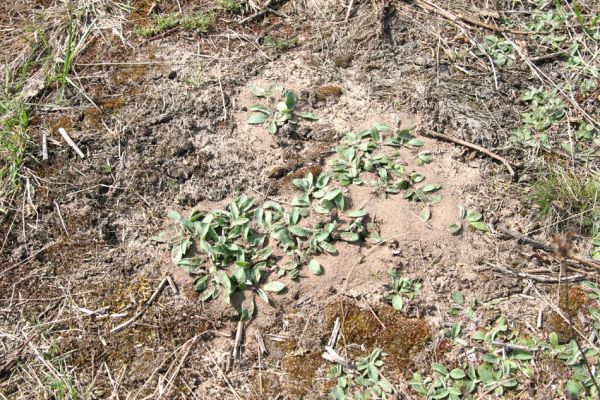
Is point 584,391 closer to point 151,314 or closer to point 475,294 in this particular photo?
point 475,294

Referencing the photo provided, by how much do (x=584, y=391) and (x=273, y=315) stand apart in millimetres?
1317

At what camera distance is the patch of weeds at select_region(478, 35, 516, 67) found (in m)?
3.57

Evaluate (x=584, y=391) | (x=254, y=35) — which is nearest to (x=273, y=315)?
(x=584, y=391)

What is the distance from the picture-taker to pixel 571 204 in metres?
2.96

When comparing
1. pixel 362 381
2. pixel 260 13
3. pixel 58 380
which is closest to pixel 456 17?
pixel 260 13

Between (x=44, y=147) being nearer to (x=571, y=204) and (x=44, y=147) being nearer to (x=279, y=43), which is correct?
(x=279, y=43)

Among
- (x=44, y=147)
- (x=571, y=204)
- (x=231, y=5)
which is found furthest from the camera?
(x=231, y=5)

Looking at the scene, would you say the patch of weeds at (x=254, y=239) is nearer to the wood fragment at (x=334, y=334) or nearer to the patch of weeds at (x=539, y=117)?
the wood fragment at (x=334, y=334)

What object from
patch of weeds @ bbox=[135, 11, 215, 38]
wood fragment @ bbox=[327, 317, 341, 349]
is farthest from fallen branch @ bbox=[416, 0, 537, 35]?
wood fragment @ bbox=[327, 317, 341, 349]

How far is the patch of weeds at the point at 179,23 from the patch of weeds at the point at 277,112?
2.01ft

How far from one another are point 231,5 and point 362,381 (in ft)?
7.58

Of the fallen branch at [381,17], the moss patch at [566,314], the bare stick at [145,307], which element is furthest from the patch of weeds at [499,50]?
the bare stick at [145,307]

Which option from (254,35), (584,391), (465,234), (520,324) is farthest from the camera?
(254,35)

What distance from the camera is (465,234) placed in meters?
2.94
